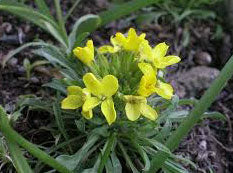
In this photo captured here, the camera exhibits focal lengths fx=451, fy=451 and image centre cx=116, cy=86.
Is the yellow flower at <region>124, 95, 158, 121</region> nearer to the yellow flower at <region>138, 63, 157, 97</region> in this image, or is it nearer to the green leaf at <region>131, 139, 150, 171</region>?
the yellow flower at <region>138, 63, 157, 97</region>

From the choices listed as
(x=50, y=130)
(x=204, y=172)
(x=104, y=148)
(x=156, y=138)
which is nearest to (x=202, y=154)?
(x=204, y=172)

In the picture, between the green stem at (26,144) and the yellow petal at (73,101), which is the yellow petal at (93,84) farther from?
the green stem at (26,144)

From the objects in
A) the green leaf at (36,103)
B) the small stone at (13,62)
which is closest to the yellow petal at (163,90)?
the green leaf at (36,103)

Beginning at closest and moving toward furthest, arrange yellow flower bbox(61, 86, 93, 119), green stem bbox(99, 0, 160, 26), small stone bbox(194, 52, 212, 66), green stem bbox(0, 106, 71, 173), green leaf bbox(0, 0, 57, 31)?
green stem bbox(0, 106, 71, 173) < yellow flower bbox(61, 86, 93, 119) < green leaf bbox(0, 0, 57, 31) < green stem bbox(99, 0, 160, 26) < small stone bbox(194, 52, 212, 66)

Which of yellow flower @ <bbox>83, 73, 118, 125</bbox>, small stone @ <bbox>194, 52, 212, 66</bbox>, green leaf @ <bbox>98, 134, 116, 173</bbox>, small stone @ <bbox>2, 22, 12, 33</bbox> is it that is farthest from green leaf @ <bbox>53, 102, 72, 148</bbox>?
small stone @ <bbox>194, 52, 212, 66</bbox>

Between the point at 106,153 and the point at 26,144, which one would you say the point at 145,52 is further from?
the point at 26,144

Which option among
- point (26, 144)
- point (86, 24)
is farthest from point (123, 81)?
point (86, 24)
